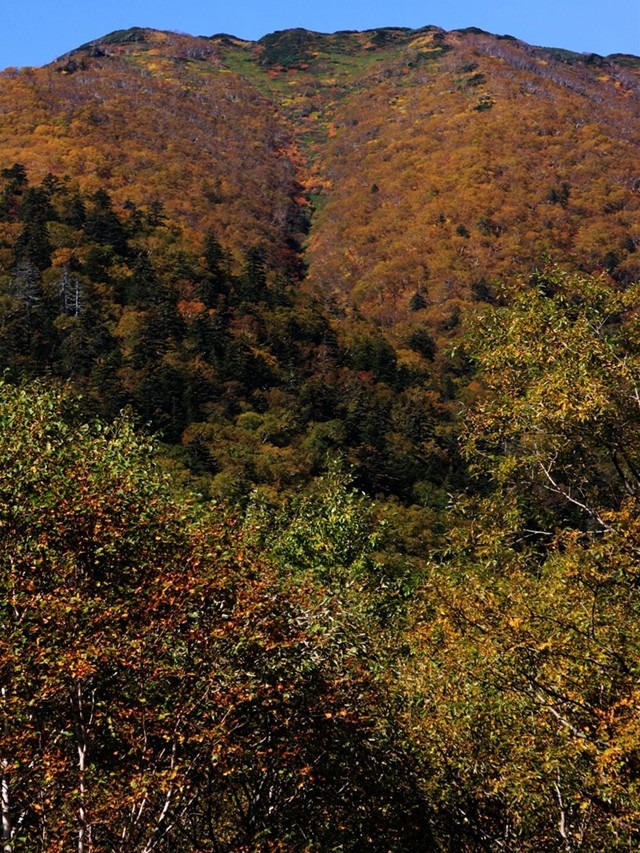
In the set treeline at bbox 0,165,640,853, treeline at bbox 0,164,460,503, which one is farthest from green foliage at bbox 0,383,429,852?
treeline at bbox 0,164,460,503

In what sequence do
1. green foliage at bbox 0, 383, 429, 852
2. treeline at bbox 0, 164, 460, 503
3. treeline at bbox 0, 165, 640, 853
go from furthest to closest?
treeline at bbox 0, 164, 460, 503, treeline at bbox 0, 165, 640, 853, green foliage at bbox 0, 383, 429, 852

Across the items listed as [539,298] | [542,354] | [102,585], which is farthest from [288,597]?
[539,298]

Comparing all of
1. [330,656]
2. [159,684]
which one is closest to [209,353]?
[330,656]

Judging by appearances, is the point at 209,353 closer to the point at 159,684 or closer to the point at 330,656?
the point at 330,656

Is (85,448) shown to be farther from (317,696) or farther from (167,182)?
(167,182)

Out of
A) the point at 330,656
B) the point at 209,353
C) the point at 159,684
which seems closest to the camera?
the point at 159,684

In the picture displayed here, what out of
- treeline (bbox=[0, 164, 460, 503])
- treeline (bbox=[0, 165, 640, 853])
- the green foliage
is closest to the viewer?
the green foliage

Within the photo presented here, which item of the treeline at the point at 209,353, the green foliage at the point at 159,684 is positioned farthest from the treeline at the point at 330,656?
the treeline at the point at 209,353

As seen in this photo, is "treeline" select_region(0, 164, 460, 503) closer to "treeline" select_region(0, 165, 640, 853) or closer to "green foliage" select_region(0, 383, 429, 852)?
"treeline" select_region(0, 165, 640, 853)

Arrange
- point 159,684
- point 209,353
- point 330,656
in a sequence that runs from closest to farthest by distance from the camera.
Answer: point 159,684 → point 330,656 → point 209,353

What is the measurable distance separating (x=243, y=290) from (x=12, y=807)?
124m

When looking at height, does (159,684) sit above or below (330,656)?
above

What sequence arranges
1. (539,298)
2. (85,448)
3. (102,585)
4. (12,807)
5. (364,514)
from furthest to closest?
1. (364,514)
2. (539,298)
3. (85,448)
4. (102,585)
5. (12,807)

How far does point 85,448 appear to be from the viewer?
17.1 metres
